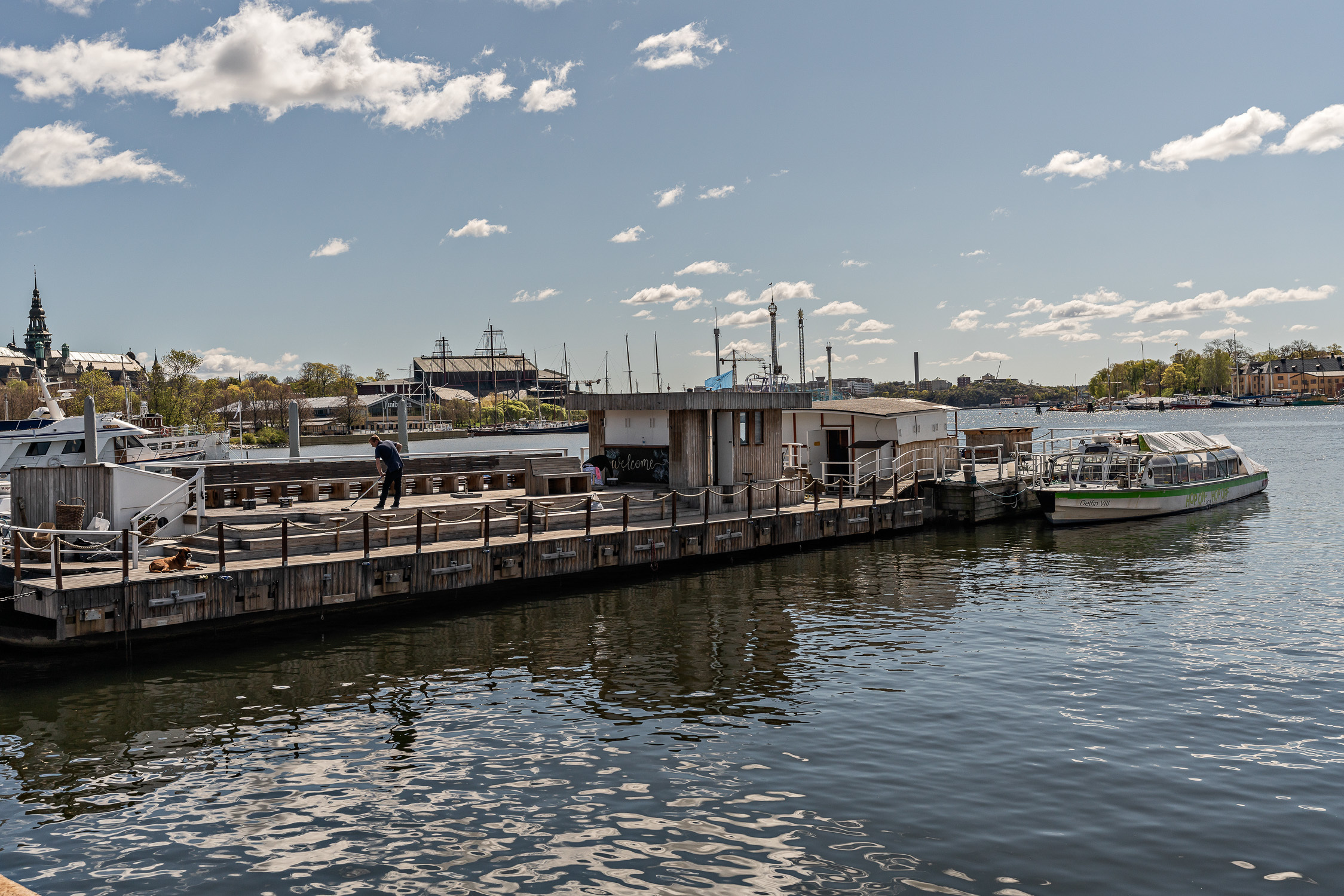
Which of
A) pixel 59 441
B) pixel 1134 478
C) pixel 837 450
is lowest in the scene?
pixel 1134 478

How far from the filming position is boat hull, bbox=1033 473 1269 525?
1367 inches

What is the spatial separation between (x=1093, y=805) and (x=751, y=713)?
5.05m

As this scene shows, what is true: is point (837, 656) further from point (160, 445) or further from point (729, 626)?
point (160, 445)

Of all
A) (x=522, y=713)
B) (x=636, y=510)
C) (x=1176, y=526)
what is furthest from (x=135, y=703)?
(x=1176, y=526)

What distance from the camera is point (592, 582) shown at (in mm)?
24000

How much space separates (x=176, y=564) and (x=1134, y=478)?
1395 inches

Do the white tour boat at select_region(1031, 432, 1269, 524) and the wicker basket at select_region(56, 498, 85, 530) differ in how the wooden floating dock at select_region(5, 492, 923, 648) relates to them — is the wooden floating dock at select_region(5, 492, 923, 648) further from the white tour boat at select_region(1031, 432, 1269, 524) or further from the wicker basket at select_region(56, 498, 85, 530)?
the white tour boat at select_region(1031, 432, 1269, 524)

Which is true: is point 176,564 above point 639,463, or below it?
below

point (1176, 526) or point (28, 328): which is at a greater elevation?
point (28, 328)

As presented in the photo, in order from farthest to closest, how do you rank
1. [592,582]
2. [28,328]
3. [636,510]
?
1. [28,328]
2. [636,510]
3. [592,582]

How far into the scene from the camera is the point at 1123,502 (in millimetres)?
35812

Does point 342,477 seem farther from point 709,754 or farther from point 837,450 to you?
point 837,450

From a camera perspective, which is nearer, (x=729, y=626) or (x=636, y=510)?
(x=729, y=626)

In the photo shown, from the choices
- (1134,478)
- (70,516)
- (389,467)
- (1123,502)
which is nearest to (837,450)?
(1123,502)
